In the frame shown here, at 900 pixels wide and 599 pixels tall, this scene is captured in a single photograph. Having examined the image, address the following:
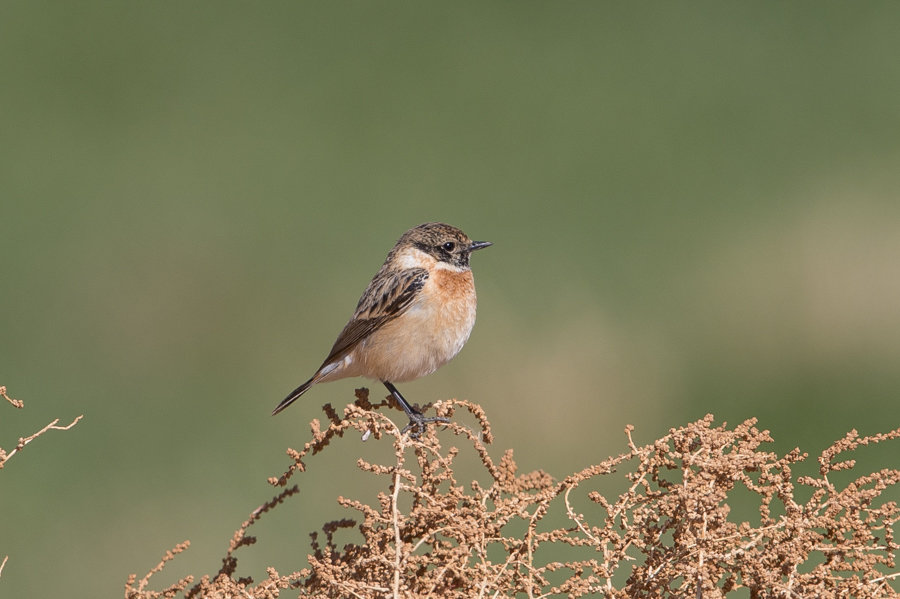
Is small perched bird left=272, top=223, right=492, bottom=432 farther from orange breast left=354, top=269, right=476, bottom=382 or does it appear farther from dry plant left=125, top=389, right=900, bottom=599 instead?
dry plant left=125, top=389, right=900, bottom=599

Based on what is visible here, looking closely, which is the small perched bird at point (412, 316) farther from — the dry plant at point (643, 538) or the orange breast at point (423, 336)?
the dry plant at point (643, 538)

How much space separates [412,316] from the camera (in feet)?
16.5

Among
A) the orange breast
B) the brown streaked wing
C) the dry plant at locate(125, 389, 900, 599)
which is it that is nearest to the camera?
the dry plant at locate(125, 389, 900, 599)

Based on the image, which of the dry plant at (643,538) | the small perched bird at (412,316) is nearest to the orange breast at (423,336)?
the small perched bird at (412,316)

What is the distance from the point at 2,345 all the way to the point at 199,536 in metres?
2.56

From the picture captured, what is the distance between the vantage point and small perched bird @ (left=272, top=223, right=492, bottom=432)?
4.96 m

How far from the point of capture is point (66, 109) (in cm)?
1215

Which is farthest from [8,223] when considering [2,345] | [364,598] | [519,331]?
[364,598]

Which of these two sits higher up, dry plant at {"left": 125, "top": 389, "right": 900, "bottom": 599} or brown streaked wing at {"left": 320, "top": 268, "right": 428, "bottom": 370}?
brown streaked wing at {"left": 320, "top": 268, "right": 428, "bottom": 370}

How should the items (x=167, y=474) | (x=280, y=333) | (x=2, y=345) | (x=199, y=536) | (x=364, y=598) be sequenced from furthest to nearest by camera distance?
(x=280, y=333) → (x=2, y=345) → (x=167, y=474) → (x=199, y=536) → (x=364, y=598)

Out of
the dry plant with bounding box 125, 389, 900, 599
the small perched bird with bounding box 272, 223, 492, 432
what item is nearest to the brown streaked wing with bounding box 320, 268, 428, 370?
the small perched bird with bounding box 272, 223, 492, 432

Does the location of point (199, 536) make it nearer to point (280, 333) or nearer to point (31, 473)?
point (31, 473)

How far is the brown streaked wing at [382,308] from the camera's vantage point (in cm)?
509

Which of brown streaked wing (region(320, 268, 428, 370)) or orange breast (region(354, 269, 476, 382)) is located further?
brown streaked wing (region(320, 268, 428, 370))
